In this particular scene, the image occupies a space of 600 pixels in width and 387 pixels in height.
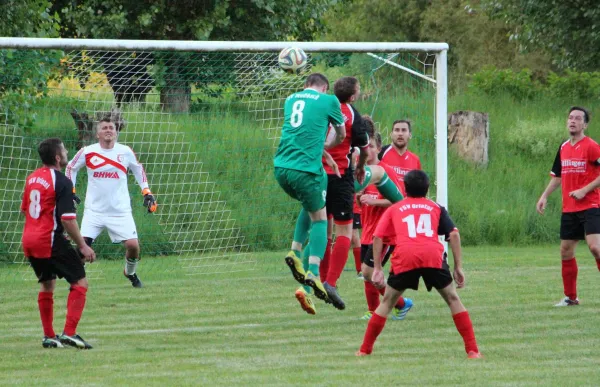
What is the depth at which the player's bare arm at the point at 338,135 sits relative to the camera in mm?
9609

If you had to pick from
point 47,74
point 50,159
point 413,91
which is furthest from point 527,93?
point 50,159

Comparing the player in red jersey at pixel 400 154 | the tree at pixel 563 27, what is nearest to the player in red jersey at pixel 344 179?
the player in red jersey at pixel 400 154

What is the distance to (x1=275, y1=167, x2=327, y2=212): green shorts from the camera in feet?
30.8

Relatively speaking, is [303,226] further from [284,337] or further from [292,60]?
[292,60]

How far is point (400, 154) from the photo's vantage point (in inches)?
414

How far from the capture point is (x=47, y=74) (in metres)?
13.8

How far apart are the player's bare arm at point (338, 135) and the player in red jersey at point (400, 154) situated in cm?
77

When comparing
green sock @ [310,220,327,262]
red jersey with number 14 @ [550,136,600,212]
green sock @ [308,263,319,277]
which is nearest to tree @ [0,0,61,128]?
green sock @ [310,220,327,262]

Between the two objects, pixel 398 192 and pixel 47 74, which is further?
pixel 47 74

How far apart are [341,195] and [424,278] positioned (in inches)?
92.0

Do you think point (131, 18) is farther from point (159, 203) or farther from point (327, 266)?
point (327, 266)

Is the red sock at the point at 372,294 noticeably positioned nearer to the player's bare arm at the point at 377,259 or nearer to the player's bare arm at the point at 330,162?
the player's bare arm at the point at 330,162

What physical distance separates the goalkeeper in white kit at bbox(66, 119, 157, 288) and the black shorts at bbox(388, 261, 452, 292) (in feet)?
16.0

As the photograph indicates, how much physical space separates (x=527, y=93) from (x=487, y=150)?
13.1 ft
